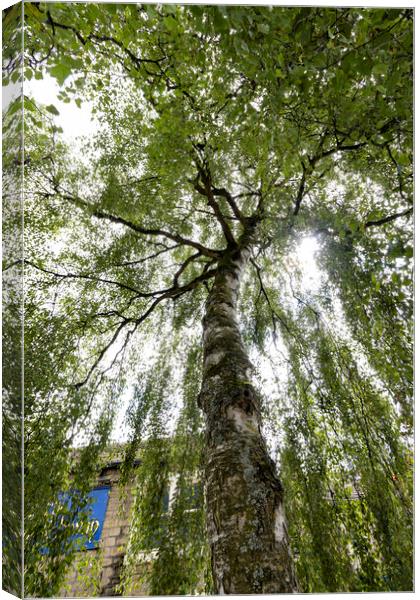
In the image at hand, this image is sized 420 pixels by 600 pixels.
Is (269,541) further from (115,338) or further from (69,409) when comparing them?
(115,338)

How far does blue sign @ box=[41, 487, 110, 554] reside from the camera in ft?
5.37

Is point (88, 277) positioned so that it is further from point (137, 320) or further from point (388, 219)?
point (388, 219)

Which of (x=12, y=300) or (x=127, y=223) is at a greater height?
(x=127, y=223)

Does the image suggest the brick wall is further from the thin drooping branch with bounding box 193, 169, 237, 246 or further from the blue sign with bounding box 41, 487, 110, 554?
the thin drooping branch with bounding box 193, 169, 237, 246

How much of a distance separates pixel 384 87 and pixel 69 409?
220 cm

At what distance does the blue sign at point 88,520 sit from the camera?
64.4 inches

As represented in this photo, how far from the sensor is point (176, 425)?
2.29 meters

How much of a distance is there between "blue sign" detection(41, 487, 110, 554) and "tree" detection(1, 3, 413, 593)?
7.4 inches

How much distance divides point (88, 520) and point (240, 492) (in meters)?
1.30

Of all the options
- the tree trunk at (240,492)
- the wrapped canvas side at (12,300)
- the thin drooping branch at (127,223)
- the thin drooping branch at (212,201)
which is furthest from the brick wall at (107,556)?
the thin drooping branch at (212,201)

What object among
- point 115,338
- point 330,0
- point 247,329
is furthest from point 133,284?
point 330,0

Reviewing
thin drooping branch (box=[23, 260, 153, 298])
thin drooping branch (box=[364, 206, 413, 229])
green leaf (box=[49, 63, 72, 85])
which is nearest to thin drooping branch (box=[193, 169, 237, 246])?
thin drooping branch (box=[23, 260, 153, 298])

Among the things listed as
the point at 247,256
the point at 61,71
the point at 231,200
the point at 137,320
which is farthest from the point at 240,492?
the point at 231,200

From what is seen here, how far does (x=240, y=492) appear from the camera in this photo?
92 cm
